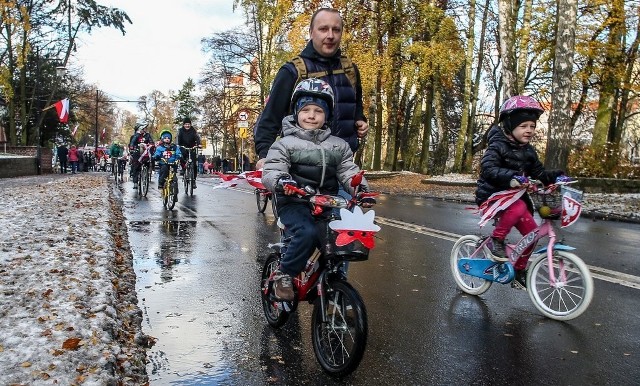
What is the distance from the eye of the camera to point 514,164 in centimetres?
537

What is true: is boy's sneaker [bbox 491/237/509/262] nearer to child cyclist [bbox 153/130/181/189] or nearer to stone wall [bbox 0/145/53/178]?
child cyclist [bbox 153/130/181/189]

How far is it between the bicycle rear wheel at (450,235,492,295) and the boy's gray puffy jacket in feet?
7.58

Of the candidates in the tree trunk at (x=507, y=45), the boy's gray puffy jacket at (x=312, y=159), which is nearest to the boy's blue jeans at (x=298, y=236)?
the boy's gray puffy jacket at (x=312, y=159)

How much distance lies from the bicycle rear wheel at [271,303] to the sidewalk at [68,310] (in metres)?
0.96

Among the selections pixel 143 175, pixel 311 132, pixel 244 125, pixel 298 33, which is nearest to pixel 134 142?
pixel 143 175

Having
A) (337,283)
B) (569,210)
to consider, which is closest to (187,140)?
(569,210)

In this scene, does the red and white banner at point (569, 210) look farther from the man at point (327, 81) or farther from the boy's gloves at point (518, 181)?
the man at point (327, 81)

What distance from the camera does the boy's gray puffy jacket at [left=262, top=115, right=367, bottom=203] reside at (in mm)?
3900

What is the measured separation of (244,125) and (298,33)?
35.9 ft

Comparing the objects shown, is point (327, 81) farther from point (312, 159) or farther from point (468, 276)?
point (468, 276)

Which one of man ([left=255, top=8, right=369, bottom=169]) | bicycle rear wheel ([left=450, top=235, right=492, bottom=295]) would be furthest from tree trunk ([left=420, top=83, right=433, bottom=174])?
man ([left=255, top=8, right=369, bottom=169])

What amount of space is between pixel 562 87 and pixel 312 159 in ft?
50.5

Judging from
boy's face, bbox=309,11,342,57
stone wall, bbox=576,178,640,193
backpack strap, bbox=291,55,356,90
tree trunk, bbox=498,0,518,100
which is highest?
tree trunk, bbox=498,0,518,100

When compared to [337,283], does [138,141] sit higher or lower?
higher
